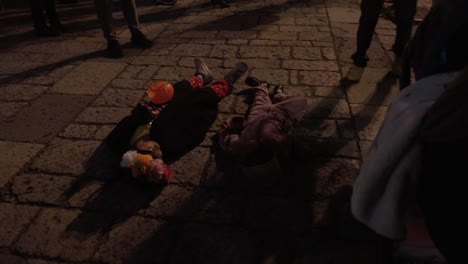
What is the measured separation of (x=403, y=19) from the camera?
3.42 meters

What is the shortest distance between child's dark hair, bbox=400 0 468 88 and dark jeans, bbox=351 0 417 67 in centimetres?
187

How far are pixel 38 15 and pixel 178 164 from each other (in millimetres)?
3839

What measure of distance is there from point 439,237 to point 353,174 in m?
1.29

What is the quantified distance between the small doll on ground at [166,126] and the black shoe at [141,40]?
5.65 feet

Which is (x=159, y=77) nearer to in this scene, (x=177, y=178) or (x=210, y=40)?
(x=210, y=40)

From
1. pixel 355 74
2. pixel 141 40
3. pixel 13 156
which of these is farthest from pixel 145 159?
pixel 141 40

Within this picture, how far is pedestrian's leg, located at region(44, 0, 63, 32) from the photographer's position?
16.2ft

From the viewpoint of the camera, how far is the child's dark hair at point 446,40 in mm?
1495

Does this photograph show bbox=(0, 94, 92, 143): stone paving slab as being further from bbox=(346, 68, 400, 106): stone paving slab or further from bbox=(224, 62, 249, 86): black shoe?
bbox=(346, 68, 400, 106): stone paving slab

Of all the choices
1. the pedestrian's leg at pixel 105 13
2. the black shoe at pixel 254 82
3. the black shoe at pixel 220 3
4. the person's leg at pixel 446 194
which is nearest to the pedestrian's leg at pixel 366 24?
the black shoe at pixel 254 82

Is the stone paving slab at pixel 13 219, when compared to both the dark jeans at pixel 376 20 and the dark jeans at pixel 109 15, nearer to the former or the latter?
the dark jeans at pixel 109 15

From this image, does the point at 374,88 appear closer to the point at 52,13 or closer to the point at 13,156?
the point at 13,156

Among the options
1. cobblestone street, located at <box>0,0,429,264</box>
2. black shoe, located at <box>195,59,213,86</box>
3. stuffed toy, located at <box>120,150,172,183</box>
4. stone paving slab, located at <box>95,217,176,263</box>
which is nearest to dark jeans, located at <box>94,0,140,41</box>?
cobblestone street, located at <box>0,0,429,264</box>

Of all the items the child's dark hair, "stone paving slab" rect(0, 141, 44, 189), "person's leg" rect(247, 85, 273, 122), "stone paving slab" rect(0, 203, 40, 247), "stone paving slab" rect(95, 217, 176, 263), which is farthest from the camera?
"person's leg" rect(247, 85, 273, 122)
